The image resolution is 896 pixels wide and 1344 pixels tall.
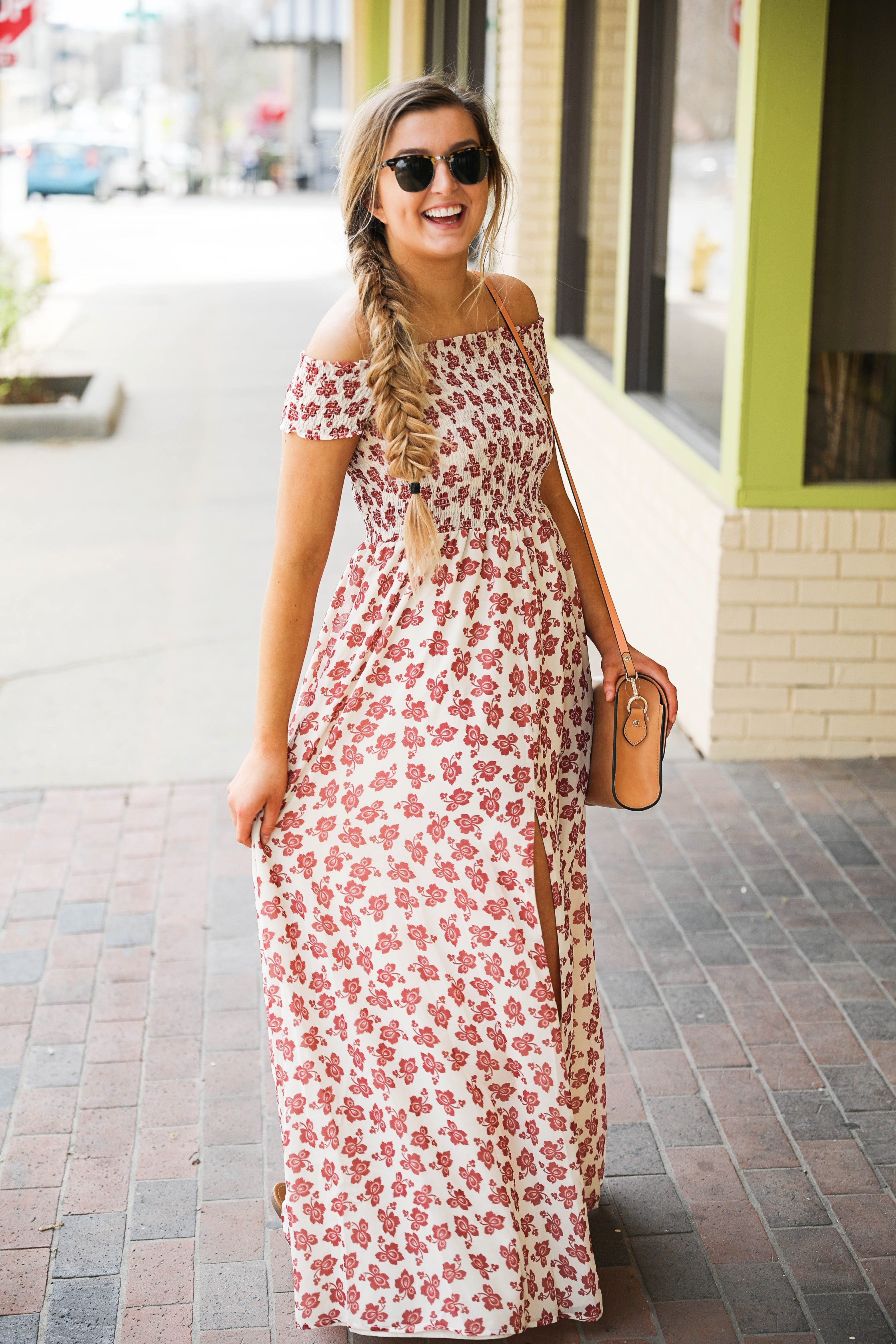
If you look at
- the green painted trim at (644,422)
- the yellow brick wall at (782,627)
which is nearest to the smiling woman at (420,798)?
the yellow brick wall at (782,627)

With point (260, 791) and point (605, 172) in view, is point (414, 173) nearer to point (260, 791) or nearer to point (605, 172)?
point (260, 791)

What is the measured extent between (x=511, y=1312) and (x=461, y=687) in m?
1.03

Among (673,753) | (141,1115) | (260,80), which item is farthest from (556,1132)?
(260,80)

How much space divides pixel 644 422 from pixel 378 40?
1231cm

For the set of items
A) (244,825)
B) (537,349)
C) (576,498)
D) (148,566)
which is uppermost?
(537,349)

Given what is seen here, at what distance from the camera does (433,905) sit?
2354mm

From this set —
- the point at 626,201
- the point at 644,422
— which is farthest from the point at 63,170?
the point at 644,422

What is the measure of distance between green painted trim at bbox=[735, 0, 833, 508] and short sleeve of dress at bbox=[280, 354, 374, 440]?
270 cm

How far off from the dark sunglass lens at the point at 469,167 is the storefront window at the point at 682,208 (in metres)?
3.16

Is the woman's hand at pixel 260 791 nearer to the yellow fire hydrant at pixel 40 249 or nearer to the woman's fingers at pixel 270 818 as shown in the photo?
the woman's fingers at pixel 270 818

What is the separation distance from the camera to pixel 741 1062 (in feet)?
11.0

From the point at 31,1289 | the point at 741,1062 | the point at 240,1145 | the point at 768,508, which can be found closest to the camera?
the point at 31,1289

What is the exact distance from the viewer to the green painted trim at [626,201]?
20.0 feet

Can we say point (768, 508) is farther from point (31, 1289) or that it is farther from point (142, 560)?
point (142, 560)
